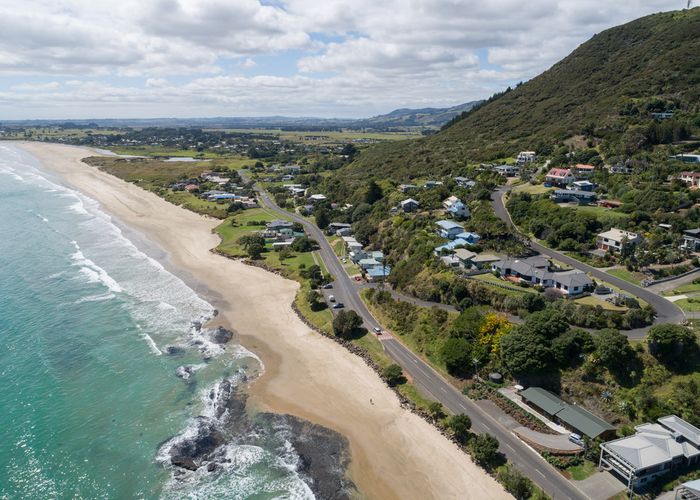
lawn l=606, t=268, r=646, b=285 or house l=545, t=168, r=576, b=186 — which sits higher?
house l=545, t=168, r=576, b=186

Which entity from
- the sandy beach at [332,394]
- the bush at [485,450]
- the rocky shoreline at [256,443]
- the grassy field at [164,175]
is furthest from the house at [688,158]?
the grassy field at [164,175]

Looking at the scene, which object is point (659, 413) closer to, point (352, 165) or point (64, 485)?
point (64, 485)

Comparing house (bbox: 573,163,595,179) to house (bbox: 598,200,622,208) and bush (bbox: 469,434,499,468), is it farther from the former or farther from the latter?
bush (bbox: 469,434,499,468)

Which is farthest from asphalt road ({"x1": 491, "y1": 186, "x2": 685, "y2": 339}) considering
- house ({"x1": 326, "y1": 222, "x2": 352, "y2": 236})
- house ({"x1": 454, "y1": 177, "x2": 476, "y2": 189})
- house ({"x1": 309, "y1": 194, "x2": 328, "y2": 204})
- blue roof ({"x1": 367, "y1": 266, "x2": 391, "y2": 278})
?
house ({"x1": 309, "y1": 194, "x2": 328, "y2": 204})

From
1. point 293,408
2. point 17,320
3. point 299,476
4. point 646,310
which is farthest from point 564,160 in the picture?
point 17,320

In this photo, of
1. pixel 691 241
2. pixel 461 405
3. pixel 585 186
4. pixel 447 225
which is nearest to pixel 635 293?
pixel 691 241

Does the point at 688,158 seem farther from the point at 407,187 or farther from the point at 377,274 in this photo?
the point at 377,274

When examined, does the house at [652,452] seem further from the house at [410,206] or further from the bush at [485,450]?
the house at [410,206]
